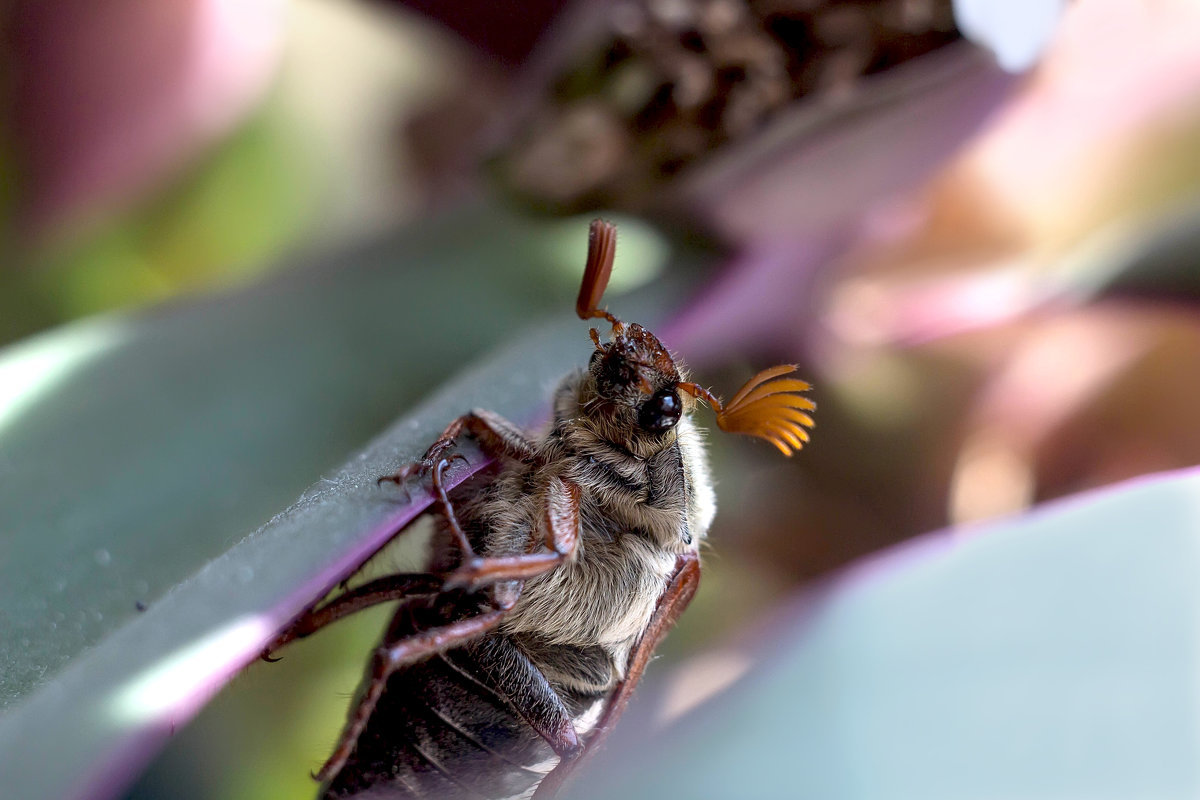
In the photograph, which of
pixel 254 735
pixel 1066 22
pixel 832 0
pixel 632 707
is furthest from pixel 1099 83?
pixel 254 735

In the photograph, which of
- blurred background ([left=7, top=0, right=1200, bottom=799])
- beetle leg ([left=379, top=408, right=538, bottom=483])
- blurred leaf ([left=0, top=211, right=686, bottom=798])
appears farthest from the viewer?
blurred background ([left=7, top=0, right=1200, bottom=799])

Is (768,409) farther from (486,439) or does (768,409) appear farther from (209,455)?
(209,455)

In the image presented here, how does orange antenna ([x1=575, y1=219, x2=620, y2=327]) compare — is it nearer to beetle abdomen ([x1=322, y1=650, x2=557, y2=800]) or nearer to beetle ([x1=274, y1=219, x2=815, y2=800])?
beetle ([x1=274, y1=219, x2=815, y2=800])

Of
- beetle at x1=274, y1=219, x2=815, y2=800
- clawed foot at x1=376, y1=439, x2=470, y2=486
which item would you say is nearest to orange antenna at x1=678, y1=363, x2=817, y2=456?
beetle at x1=274, y1=219, x2=815, y2=800

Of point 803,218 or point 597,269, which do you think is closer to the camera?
point 597,269

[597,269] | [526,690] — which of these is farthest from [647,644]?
[597,269]

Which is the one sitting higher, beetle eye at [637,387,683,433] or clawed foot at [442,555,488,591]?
beetle eye at [637,387,683,433]

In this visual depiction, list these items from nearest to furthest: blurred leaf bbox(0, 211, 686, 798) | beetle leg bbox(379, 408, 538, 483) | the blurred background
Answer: blurred leaf bbox(0, 211, 686, 798), beetle leg bbox(379, 408, 538, 483), the blurred background
